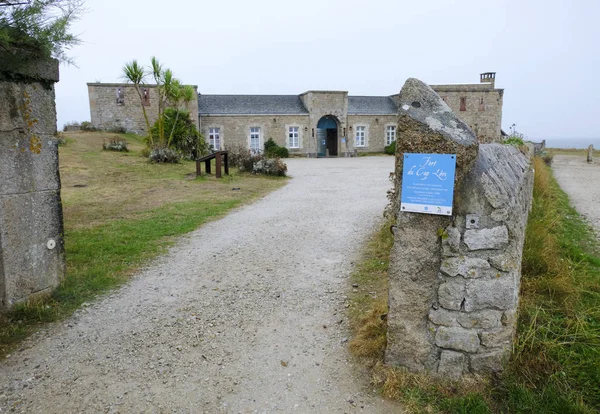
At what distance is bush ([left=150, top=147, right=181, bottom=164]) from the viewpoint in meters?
17.7

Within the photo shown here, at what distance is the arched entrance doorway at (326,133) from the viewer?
3347cm

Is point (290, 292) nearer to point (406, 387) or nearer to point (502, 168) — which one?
point (406, 387)

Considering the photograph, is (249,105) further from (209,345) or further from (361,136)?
(209,345)

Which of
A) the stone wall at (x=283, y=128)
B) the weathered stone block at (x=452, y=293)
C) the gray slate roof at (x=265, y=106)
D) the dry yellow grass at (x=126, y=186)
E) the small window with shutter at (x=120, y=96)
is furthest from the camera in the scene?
the gray slate roof at (x=265, y=106)

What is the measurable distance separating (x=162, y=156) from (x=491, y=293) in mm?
16821

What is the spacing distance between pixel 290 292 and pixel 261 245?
6.34 ft

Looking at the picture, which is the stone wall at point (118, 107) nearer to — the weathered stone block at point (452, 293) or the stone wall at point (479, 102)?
the stone wall at point (479, 102)

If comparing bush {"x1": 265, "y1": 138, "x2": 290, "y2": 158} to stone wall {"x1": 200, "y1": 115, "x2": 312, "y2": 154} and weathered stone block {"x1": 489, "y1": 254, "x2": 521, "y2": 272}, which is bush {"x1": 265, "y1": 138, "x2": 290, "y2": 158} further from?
weathered stone block {"x1": 489, "y1": 254, "x2": 521, "y2": 272}

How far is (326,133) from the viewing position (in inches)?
1328

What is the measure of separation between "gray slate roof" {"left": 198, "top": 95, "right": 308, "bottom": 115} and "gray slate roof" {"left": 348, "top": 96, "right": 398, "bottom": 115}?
4.33 meters

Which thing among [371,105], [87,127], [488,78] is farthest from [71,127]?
[488,78]

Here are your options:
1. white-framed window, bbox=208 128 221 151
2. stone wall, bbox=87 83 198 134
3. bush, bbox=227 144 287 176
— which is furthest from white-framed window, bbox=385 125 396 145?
bush, bbox=227 144 287 176

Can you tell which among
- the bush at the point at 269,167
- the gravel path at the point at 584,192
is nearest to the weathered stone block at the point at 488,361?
the gravel path at the point at 584,192

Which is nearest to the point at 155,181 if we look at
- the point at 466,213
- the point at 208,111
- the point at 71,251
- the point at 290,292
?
the point at 71,251
